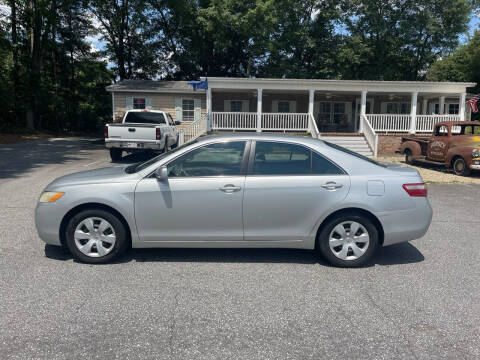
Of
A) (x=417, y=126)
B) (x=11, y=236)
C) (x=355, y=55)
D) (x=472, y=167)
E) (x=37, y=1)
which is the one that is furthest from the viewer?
(x=355, y=55)

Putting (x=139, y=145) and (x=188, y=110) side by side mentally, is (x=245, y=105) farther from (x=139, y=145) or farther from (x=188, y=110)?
(x=139, y=145)

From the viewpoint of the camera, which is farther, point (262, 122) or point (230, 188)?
point (262, 122)

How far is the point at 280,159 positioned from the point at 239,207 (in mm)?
802

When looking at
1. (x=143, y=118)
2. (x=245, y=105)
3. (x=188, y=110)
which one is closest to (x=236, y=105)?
(x=245, y=105)

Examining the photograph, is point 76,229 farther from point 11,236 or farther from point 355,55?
point 355,55

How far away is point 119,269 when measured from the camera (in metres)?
4.47

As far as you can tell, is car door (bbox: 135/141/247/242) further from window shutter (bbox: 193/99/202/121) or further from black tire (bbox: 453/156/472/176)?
window shutter (bbox: 193/99/202/121)

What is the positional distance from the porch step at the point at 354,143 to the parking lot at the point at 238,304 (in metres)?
13.6

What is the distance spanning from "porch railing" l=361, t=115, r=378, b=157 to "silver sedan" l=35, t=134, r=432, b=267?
14571mm

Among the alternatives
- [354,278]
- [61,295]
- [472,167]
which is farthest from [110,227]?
[472,167]

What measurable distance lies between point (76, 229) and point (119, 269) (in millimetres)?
713

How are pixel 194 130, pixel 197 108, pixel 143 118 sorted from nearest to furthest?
pixel 143 118, pixel 194 130, pixel 197 108

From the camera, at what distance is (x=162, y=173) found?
443cm

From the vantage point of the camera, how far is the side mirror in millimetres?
4428
